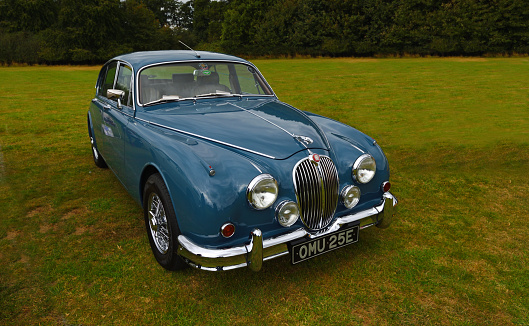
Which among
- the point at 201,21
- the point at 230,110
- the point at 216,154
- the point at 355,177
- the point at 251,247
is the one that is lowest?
the point at 251,247

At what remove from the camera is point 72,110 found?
11750 millimetres

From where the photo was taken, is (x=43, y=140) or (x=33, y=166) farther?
(x=43, y=140)

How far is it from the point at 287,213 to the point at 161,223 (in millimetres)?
1173

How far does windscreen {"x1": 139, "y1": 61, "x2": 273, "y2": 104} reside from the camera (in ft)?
13.3

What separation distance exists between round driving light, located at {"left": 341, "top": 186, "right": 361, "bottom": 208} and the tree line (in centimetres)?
3612

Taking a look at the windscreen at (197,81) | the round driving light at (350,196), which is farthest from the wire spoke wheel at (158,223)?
the round driving light at (350,196)

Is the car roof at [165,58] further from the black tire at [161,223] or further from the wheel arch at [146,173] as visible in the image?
the black tire at [161,223]

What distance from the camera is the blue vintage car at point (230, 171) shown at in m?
2.67

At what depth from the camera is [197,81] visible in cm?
424

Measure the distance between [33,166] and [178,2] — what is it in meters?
98.4

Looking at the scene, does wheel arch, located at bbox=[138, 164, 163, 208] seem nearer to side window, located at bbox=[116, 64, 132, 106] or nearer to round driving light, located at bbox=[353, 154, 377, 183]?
side window, located at bbox=[116, 64, 132, 106]

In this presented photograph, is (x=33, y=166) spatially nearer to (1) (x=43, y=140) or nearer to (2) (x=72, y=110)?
(1) (x=43, y=140)

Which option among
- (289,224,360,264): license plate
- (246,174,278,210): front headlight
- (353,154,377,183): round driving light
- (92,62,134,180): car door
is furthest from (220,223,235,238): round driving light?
(92,62,134,180): car door

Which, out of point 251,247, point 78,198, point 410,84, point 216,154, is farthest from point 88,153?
point 410,84
